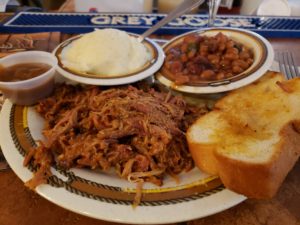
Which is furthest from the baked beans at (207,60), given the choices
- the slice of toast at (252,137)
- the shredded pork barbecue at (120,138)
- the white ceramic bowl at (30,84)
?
the white ceramic bowl at (30,84)

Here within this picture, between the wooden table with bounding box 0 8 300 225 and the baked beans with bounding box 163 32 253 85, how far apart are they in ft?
2.59

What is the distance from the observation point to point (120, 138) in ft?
5.36

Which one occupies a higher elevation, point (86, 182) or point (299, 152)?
point (299, 152)

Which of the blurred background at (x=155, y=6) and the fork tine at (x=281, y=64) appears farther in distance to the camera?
the blurred background at (x=155, y=6)

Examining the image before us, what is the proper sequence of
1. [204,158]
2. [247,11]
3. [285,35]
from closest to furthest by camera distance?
[204,158] < [285,35] < [247,11]

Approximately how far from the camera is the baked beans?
204 cm

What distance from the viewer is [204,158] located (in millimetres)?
1545

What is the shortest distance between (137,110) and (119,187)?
0.46 meters

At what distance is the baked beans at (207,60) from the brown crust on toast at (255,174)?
2.26ft

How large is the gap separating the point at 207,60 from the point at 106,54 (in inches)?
27.3

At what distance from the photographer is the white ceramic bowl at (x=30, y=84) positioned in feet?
6.10

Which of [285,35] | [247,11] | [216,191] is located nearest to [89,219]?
[216,191]

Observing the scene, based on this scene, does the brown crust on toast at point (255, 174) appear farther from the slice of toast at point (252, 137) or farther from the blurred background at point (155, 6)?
the blurred background at point (155, 6)

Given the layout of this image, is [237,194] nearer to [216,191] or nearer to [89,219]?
[216,191]
